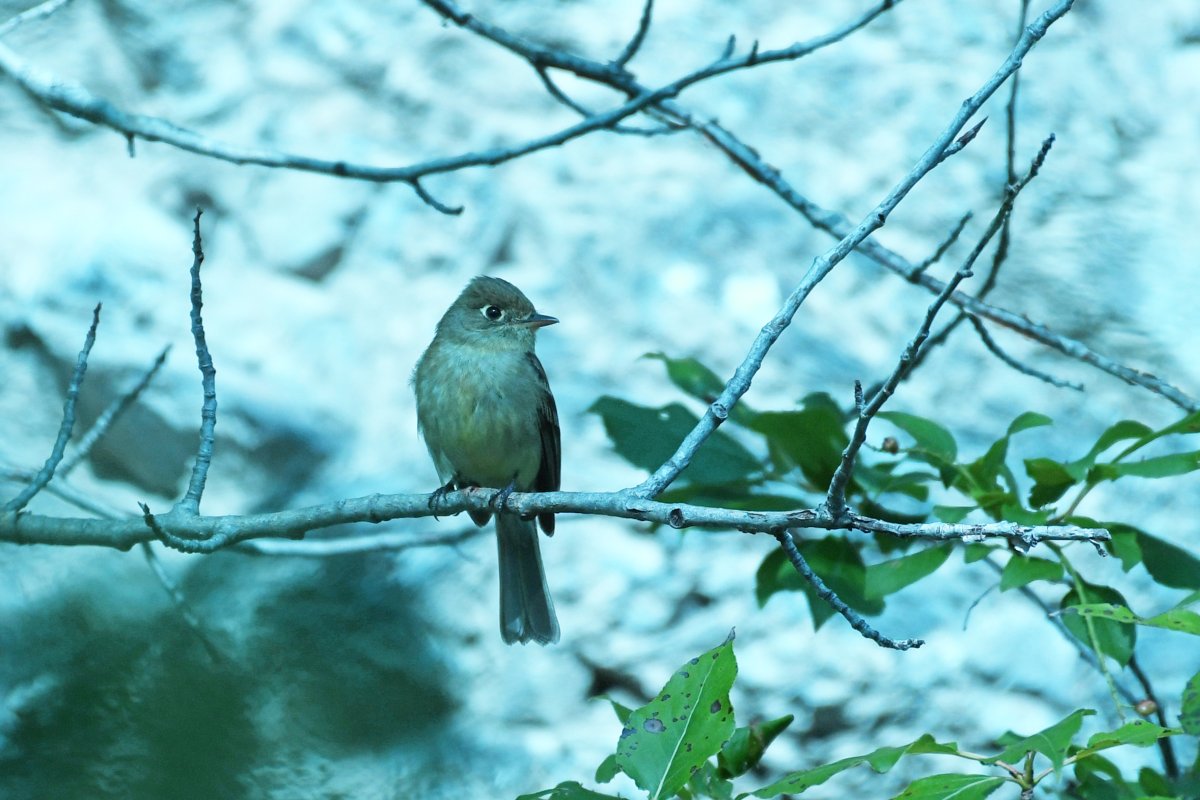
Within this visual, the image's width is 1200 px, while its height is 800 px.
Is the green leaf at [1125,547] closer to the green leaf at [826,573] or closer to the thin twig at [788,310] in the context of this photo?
the green leaf at [826,573]

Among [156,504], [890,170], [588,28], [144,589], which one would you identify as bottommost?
[144,589]

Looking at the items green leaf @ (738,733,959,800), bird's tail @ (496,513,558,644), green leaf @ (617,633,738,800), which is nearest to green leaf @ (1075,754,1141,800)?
green leaf @ (738,733,959,800)

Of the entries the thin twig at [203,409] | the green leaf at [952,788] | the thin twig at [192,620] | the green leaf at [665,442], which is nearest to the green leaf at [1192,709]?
the green leaf at [952,788]

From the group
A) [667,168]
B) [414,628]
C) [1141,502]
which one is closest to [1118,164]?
[1141,502]

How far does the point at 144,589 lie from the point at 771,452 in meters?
2.19

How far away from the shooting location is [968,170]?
6262 millimetres

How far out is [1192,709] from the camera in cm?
236

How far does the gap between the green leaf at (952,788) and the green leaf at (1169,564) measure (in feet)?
3.46

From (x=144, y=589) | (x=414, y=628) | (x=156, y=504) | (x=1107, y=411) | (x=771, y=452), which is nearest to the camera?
(x=144, y=589)

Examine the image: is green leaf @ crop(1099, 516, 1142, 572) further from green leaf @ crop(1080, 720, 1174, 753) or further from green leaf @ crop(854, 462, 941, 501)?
green leaf @ crop(1080, 720, 1174, 753)

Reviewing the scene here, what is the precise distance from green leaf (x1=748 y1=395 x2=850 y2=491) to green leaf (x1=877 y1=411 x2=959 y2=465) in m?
0.19

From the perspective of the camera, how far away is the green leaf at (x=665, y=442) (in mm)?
3168

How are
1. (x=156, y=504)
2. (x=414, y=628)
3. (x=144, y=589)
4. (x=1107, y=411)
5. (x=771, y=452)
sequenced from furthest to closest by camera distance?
1. (x=1107, y=411)
2. (x=156, y=504)
3. (x=771, y=452)
4. (x=414, y=628)
5. (x=144, y=589)

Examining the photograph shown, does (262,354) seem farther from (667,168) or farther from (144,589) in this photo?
(144,589)
